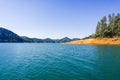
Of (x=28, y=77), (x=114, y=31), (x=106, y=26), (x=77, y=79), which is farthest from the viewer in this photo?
(x=106, y=26)

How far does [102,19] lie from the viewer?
17538cm

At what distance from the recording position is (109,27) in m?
165

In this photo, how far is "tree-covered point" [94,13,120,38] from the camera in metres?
153

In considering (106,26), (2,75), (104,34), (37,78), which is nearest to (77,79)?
(37,78)

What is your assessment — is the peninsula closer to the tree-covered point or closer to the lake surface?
the tree-covered point

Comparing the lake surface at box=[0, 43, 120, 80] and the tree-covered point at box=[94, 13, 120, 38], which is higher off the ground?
the tree-covered point at box=[94, 13, 120, 38]

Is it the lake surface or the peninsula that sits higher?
the peninsula

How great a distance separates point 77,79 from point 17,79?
1035 cm

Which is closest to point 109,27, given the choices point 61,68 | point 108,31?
point 108,31

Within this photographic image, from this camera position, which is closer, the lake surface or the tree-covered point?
the lake surface

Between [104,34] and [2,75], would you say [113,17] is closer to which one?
[104,34]

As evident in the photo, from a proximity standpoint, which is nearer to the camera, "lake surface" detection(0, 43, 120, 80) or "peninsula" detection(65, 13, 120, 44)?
"lake surface" detection(0, 43, 120, 80)

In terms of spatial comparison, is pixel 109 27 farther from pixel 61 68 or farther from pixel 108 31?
pixel 61 68

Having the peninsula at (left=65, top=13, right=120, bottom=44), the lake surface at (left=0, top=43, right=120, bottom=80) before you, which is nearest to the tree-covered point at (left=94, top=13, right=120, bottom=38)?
the peninsula at (left=65, top=13, right=120, bottom=44)
